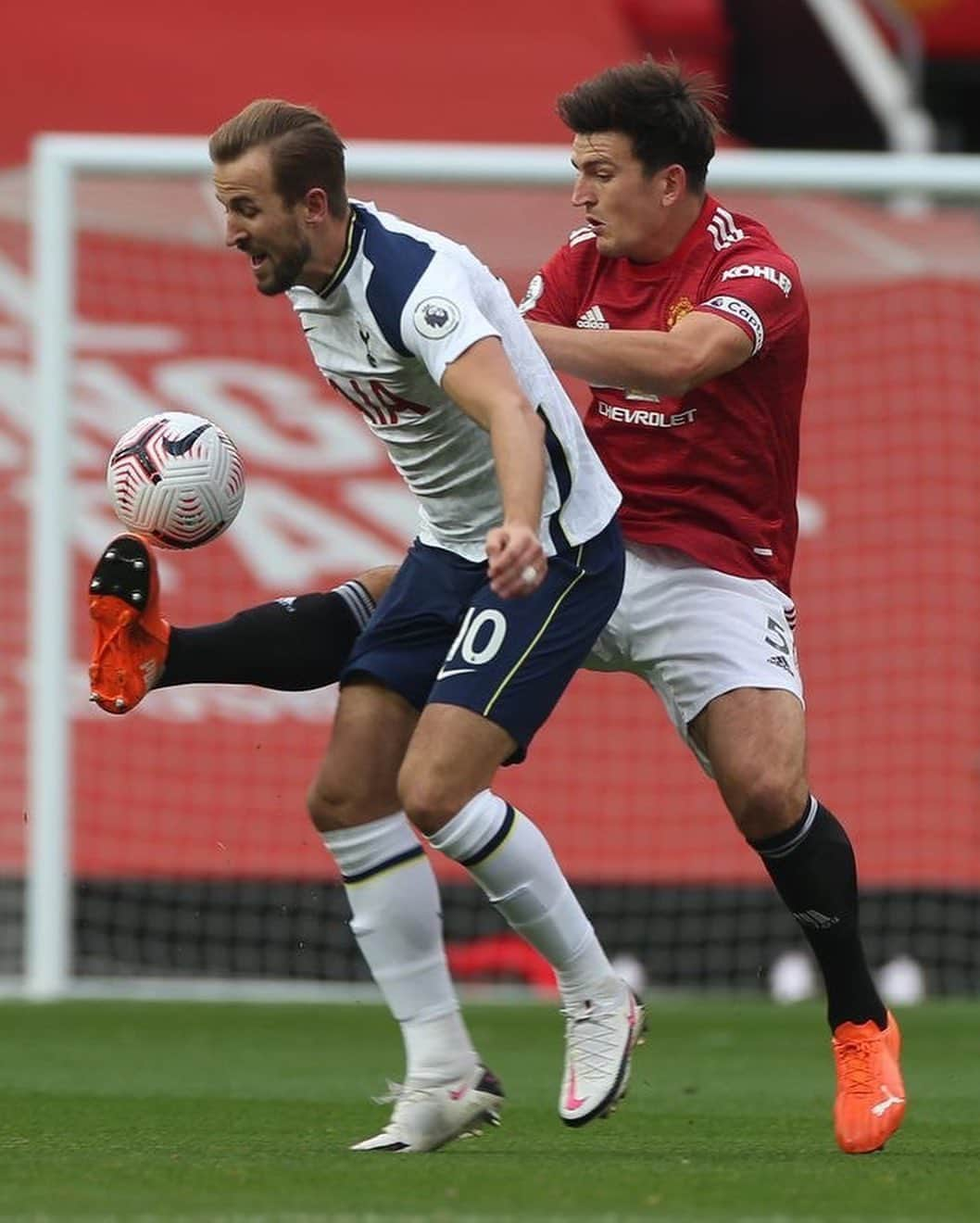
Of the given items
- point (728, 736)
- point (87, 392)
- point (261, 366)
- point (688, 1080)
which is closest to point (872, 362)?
point (261, 366)

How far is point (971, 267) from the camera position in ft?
37.8

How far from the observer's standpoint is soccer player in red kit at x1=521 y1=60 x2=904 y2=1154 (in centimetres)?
574

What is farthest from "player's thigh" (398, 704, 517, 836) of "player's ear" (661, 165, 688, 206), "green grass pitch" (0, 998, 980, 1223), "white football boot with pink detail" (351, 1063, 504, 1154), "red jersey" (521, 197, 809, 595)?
"player's ear" (661, 165, 688, 206)

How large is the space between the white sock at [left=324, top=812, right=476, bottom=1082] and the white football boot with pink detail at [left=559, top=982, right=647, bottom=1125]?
248 millimetres

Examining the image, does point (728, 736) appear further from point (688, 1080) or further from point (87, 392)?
point (87, 392)

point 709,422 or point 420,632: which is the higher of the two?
point 709,422

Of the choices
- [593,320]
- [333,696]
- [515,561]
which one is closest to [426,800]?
[515,561]

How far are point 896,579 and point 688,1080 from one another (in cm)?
408

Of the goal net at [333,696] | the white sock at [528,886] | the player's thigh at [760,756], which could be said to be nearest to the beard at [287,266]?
the white sock at [528,886]

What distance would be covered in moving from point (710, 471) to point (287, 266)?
1197 mm

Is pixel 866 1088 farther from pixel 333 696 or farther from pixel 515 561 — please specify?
pixel 333 696

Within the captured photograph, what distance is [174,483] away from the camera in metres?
5.77

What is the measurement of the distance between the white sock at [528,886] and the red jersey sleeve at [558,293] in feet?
3.86

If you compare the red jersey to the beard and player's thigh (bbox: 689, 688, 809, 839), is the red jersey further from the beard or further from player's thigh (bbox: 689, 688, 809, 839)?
the beard
